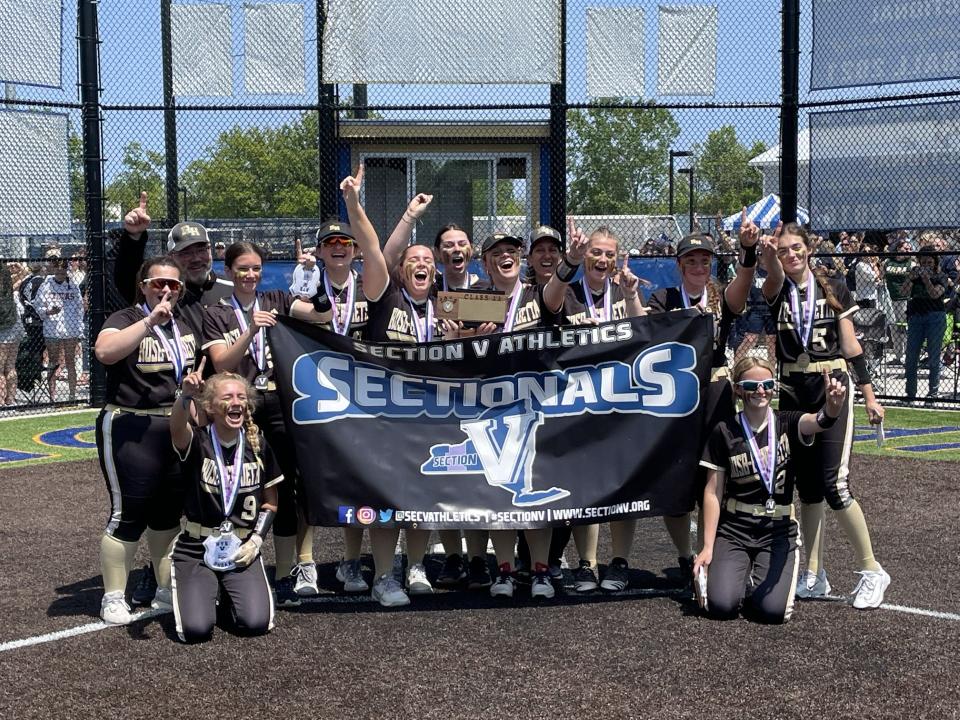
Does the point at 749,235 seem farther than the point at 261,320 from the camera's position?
Yes

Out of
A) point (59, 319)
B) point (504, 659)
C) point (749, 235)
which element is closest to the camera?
point (504, 659)

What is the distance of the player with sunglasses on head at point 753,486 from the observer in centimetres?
611

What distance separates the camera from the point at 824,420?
6.14 metres

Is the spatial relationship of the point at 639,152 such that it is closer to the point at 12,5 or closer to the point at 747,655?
the point at 12,5

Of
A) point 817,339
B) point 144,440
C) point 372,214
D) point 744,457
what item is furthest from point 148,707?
point 372,214

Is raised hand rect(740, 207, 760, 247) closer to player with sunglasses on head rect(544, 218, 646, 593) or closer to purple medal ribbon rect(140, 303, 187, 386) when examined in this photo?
player with sunglasses on head rect(544, 218, 646, 593)

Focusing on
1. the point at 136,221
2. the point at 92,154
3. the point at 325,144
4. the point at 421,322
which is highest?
the point at 325,144

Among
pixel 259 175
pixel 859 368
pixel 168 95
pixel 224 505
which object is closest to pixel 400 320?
pixel 224 505

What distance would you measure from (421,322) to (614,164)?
20.4 m

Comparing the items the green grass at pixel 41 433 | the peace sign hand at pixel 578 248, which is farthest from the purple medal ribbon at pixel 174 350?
the green grass at pixel 41 433

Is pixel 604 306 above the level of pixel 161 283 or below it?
below

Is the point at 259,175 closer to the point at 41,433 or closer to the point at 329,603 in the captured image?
the point at 41,433

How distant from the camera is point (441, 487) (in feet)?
21.0

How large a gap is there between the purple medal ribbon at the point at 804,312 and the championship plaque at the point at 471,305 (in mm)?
1540
